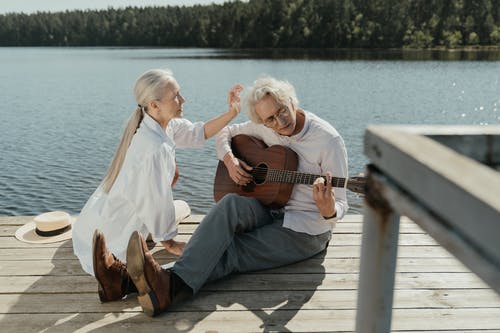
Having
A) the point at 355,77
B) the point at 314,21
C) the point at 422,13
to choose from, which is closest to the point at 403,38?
the point at 422,13

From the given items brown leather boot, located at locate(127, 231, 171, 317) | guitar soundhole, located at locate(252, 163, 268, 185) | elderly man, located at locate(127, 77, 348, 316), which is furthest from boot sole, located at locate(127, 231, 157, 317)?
guitar soundhole, located at locate(252, 163, 268, 185)

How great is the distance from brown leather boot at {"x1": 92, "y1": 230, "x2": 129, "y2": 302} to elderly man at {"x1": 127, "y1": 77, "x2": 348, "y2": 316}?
9.6 inches

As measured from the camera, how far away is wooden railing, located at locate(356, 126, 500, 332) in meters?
0.50

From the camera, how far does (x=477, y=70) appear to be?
29266 millimetres

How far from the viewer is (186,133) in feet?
11.5

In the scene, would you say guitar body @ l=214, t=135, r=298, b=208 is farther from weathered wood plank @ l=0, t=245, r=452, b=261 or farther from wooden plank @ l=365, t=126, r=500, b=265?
wooden plank @ l=365, t=126, r=500, b=265

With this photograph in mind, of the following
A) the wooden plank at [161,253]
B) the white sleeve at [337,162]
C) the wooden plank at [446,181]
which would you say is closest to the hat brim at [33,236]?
the wooden plank at [161,253]

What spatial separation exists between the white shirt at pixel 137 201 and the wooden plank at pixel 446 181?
2228 millimetres

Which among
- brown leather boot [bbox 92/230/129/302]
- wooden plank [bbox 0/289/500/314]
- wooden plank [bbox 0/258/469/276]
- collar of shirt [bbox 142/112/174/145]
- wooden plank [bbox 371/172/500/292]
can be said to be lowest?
wooden plank [bbox 0/258/469/276]

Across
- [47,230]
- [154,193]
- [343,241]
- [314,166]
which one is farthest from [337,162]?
[47,230]

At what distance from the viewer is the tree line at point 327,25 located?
6125cm

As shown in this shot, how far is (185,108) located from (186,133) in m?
13.4

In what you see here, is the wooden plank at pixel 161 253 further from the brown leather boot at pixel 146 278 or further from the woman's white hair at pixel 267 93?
the woman's white hair at pixel 267 93

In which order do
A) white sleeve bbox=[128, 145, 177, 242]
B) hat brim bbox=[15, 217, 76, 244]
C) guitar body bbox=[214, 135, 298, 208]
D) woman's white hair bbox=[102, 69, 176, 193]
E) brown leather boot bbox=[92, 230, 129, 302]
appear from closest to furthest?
brown leather boot bbox=[92, 230, 129, 302]
white sleeve bbox=[128, 145, 177, 242]
woman's white hair bbox=[102, 69, 176, 193]
guitar body bbox=[214, 135, 298, 208]
hat brim bbox=[15, 217, 76, 244]
